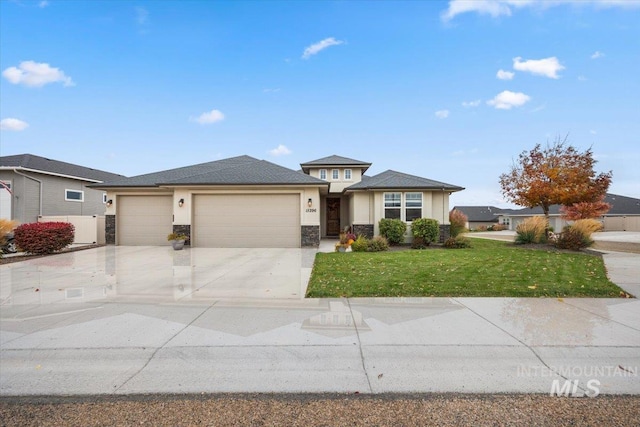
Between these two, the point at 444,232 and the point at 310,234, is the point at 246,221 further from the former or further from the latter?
the point at 444,232

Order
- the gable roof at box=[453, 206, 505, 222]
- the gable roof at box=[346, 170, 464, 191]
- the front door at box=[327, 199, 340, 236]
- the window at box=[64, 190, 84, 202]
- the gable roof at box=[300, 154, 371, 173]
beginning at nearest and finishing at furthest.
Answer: the gable roof at box=[346, 170, 464, 191] < the front door at box=[327, 199, 340, 236] < the gable roof at box=[300, 154, 371, 173] < the window at box=[64, 190, 84, 202] < the gable roof at box=[453, 206, 505, 222]

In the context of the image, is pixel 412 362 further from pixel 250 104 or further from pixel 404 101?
pixel 250 104

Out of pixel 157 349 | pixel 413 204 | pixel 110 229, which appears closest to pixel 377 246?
pixel 413 204

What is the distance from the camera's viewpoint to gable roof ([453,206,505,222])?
50.7m

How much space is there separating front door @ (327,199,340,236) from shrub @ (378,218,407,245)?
15.8 feet

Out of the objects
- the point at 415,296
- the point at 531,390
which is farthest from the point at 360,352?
the point at 415,296

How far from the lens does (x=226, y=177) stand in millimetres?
14180

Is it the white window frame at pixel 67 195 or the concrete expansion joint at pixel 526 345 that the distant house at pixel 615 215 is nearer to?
the concrete expansion joint at pixel 526 345

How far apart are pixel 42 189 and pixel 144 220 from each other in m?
8.44

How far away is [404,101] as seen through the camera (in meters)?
16.6

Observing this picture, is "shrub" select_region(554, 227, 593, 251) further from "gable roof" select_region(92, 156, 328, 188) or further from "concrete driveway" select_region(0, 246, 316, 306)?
→ "concrete driveway" select_region(0, 246, 316, 306)

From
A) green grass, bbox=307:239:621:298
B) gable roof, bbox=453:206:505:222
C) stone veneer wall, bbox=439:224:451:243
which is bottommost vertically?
green grass, bbox=307:239:621:298

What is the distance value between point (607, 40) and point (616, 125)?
16.4 feet

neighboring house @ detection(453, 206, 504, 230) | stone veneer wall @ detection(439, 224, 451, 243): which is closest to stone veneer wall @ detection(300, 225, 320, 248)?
stone veneer wall @ detection(439, 224, 451, 243)
